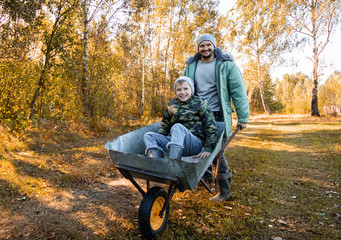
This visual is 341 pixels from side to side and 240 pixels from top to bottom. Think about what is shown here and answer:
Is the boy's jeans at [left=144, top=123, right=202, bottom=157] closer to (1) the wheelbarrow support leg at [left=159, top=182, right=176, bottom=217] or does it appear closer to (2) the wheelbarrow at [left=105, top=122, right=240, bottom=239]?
(2) the wheelbarrow at [left=105, top=122, right=240, bottom=239]

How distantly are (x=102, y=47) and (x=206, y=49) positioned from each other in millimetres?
6650

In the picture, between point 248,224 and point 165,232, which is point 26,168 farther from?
point 248,224

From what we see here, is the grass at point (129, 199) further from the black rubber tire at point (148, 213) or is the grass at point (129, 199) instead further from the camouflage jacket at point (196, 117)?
the camouflage jacket at point (196, 117)

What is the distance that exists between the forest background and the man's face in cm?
501

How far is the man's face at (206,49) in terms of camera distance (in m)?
3.04

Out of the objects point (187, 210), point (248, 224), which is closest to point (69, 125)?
point (187, 210)

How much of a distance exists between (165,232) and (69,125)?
631 centimetres

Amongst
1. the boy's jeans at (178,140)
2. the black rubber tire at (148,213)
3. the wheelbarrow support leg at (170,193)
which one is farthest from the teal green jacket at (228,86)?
the black rubber tire at (148,213)

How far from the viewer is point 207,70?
3162 millimetres

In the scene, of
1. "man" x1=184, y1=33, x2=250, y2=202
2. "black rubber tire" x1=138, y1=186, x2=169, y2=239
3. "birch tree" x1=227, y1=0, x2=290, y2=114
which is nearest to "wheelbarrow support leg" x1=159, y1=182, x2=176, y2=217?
"black rubber tire" x1=138, y1=186, x2=169, y2=239

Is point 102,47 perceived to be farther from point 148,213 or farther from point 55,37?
point 148,213

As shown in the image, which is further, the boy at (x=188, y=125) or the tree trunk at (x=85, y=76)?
the tree trunk at (x=85, y=76)

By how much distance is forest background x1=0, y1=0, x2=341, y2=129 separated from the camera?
20.1ft

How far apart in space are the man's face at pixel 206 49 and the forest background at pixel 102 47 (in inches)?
197
